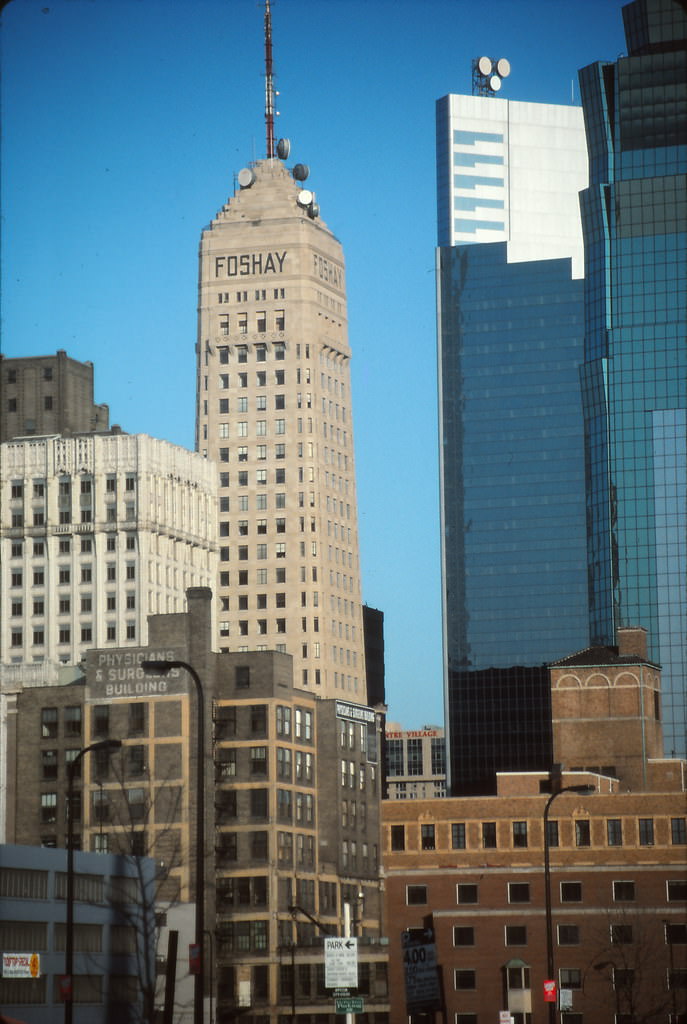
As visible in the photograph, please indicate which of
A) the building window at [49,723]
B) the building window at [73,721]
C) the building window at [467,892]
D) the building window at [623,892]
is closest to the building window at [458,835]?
the building window at [467,892]

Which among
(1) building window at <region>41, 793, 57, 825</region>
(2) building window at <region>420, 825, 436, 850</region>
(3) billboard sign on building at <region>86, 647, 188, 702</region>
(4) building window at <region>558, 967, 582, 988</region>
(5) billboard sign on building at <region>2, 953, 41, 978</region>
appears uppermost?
(3) billboard sign on building at <region>86, 647, 188, 702</region>

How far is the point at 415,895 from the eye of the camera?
147 metres

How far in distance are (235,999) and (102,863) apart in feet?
108

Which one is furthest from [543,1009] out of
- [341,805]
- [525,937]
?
[341,805]

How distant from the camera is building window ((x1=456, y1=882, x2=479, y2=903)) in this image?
146000mm

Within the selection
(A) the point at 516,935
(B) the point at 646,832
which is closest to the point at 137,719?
(A) the point at 516,935

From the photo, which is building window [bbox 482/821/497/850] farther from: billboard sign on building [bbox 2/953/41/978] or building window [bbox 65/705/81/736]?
billboard sign on building [bbox 2/953/41/978]

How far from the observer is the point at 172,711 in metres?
164

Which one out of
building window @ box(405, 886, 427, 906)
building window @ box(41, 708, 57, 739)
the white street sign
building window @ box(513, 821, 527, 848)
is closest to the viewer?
the white street sign

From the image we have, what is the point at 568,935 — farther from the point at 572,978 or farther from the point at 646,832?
the point at 646,832

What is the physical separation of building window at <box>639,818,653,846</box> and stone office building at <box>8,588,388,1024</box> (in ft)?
78.9

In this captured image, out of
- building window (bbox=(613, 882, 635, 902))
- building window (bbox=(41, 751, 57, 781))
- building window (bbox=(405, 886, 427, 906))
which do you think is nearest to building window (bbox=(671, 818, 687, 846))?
building window (bbox=(613, 882, 635, 902))

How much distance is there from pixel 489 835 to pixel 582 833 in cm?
732

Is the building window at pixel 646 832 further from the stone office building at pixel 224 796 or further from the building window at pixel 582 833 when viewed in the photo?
the stone office building at pixel 224 796
